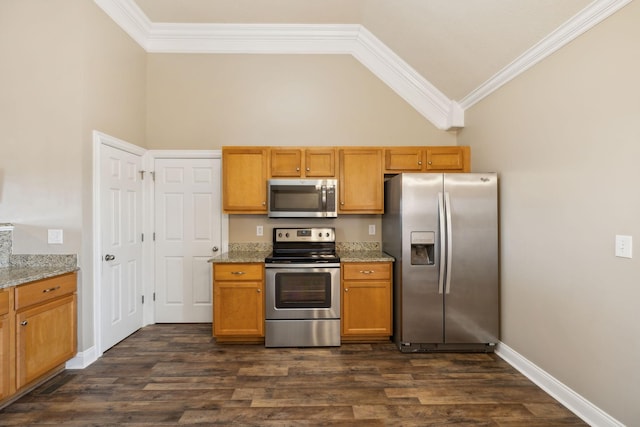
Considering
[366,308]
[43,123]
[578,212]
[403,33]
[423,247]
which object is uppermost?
[403,33]

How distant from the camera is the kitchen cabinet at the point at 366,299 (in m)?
3.39

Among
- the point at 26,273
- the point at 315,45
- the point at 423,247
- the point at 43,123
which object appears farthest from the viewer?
the point at 315,45

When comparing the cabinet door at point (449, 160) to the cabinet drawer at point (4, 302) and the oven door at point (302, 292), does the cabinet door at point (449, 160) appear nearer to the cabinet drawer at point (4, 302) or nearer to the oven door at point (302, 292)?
the oven door at point (302, 292)

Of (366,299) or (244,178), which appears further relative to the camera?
(244,178)

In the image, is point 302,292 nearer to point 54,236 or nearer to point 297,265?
point 297,265

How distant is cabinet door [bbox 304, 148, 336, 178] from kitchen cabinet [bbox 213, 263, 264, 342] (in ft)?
4.19

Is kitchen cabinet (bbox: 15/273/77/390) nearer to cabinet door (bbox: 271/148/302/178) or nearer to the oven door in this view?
the oven door

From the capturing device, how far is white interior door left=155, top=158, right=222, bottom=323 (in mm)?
4004

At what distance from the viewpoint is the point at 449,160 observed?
3.79 m

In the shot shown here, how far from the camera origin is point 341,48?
4023 mm

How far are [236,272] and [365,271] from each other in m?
1.38

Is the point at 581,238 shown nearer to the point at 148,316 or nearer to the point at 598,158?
the point at 598,158

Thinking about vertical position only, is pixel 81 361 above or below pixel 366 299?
below

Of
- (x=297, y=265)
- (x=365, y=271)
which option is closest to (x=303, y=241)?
(x=297, y=265)
